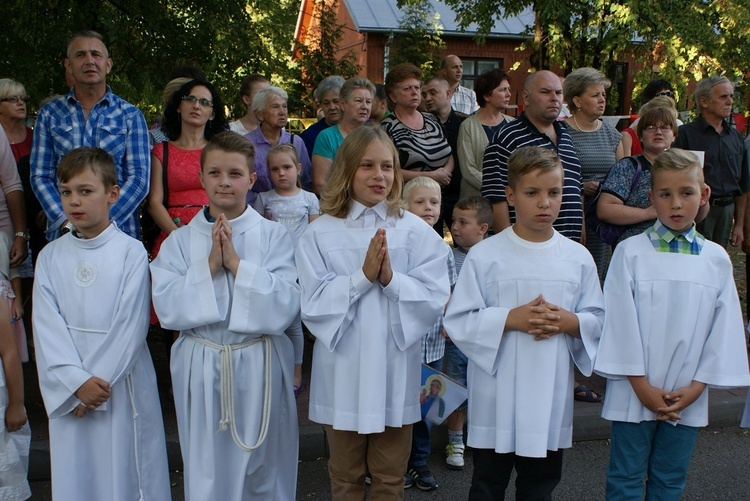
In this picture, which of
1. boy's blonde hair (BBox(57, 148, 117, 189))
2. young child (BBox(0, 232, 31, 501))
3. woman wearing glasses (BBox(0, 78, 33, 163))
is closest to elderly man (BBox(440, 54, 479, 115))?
woman wearing glasses (BBox(0, 78, 33, 163))

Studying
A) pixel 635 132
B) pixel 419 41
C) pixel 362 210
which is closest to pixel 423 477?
pixel 362 210

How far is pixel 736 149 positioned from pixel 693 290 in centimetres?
331

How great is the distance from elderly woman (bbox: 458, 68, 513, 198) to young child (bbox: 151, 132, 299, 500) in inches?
92.7

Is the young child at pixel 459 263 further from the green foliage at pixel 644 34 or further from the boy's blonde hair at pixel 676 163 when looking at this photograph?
the green foliage at pixel 644 34

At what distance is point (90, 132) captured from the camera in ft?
13.9

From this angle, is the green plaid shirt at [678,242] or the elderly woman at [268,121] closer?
the green plaid shirt at [678,242]

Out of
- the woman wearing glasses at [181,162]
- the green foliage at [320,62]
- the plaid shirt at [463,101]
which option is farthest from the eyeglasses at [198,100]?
the green foliage at [320,62]

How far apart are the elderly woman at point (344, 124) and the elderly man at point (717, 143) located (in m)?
2.54

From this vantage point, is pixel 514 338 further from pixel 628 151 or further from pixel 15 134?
pixel 15 134

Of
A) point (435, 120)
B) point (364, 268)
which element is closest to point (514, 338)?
point (364, 268)

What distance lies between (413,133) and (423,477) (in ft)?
8.11

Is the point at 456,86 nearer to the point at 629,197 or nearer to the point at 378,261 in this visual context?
the point at 629,197

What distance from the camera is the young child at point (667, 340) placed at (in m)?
3.05

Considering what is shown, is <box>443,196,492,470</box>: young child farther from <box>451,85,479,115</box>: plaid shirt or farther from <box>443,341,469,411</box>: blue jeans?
<box>451,85,479,115</box>: plaid shirt
